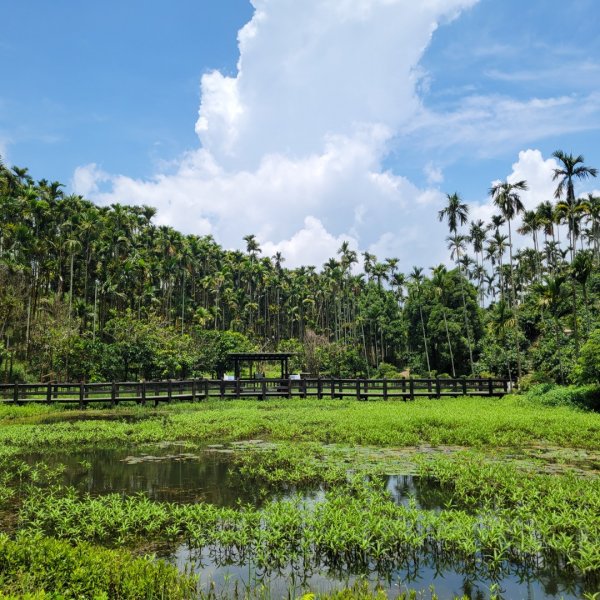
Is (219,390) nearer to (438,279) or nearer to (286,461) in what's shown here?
(286,461)

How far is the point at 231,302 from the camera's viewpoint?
79.0 m

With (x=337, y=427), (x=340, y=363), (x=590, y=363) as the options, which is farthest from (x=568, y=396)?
(x=340, y=363)

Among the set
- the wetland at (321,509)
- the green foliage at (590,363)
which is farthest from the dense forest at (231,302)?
the wetland at (321,509)

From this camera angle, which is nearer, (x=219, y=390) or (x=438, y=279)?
(x=219, y=390)

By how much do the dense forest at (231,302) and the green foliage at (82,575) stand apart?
20962 mm

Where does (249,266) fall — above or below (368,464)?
above

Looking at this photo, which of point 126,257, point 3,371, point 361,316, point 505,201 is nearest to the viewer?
point 505,201

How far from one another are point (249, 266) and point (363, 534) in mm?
81082

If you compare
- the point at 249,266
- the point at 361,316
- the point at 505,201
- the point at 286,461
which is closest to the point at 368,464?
the point at 286,461

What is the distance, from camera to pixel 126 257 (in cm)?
5925

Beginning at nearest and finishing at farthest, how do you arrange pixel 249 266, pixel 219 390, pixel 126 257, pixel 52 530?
1. pixel 52 530
2. pixel 219 390
3. pixel 126 257
4. pixel 249 266

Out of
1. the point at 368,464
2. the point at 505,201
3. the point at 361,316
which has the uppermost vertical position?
the point at 505,201

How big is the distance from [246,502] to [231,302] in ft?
232

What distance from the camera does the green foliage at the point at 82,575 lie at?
16.8 feet
